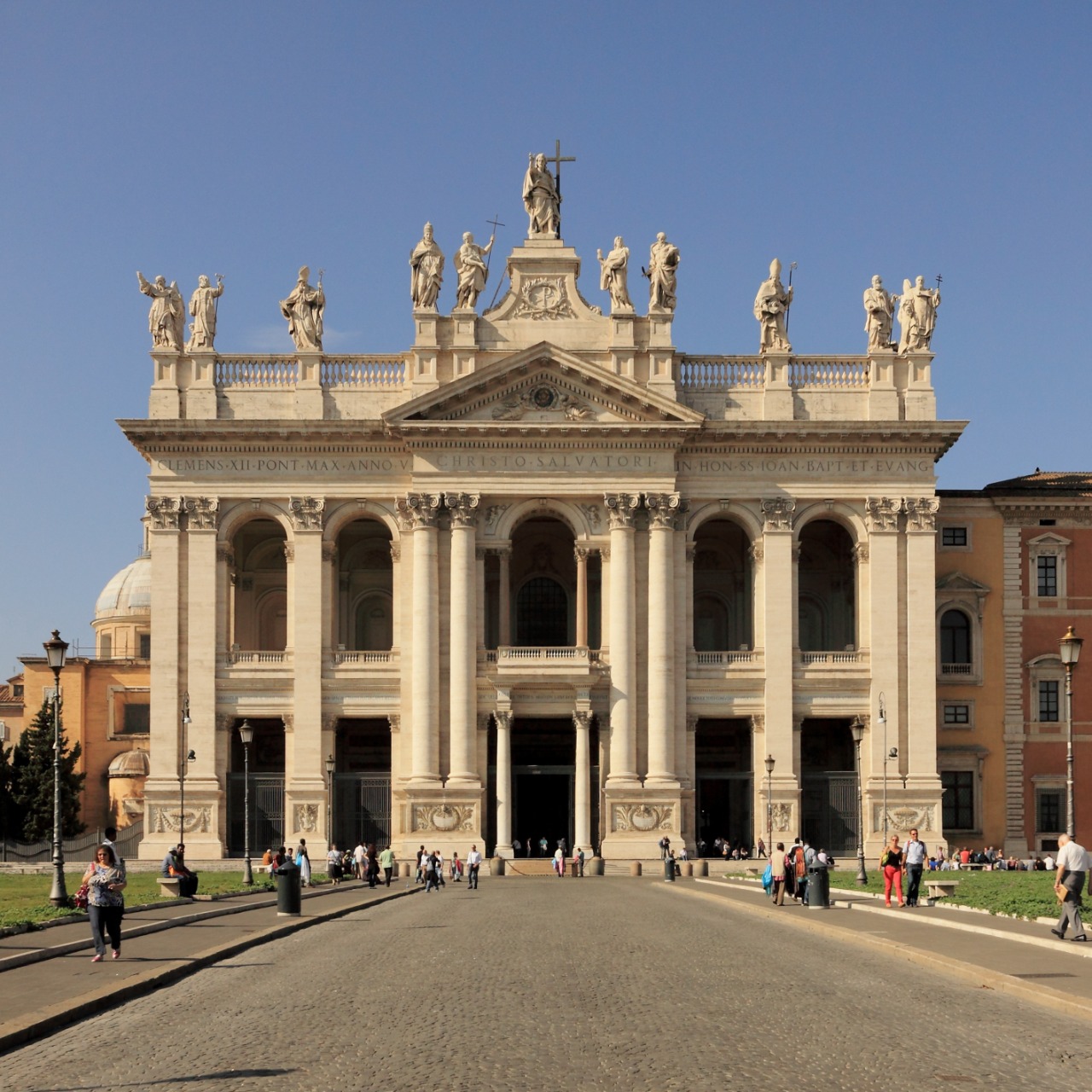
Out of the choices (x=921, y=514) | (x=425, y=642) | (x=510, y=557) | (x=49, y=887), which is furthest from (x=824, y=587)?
(x=49, y=887)

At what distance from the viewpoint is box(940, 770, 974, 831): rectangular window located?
72.4m

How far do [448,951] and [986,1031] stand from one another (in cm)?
1110

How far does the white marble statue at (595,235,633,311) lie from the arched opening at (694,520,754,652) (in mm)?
10072

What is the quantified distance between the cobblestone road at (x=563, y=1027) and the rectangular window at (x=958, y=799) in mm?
45777

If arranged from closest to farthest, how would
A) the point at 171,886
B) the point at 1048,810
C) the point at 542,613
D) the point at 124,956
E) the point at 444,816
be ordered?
the point at 124,956 < the point at 171,886 < the point at 444,816 < the point at 1048,810 < the point at 542,613

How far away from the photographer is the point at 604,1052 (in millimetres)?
16141

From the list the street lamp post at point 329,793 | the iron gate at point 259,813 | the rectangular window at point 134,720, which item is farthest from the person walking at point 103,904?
the rectangular window at point 134,720

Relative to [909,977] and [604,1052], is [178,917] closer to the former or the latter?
[909,977]

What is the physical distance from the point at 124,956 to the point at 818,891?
18458 millimetres

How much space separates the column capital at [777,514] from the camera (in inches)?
2758

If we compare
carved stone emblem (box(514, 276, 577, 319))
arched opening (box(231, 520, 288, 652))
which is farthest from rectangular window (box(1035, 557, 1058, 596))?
arched opening (box(231, 520, 288, 652))

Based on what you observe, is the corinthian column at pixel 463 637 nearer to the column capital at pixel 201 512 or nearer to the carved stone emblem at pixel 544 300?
the carved stone emblem at pixel 544 300

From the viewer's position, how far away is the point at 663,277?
233 ft

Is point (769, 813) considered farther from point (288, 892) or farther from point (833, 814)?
point (288, 892)
